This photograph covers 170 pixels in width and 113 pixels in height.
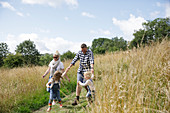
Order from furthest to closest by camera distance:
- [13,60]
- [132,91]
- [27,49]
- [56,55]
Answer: [27,49]
[13,60]
[56,55]
[132,91]

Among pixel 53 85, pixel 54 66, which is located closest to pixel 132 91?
pixel 53 85

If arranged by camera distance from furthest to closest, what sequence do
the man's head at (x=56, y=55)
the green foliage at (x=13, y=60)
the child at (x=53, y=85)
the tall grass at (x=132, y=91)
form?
1. the green foliage at (x=13, y=60)
2. the man's head at (x=56, y=55)
3. the child at (x=53, y=85)
4. the tall grass at (x=132, y=91)

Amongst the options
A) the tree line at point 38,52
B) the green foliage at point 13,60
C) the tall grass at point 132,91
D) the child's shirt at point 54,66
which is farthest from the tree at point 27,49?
the tall grass at point 132,91

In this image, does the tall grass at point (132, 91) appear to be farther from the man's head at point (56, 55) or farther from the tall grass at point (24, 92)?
the man's head at point (56, 55)

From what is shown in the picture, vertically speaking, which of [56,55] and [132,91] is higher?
[56,55]

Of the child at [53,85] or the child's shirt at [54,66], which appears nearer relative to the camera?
the child at [53,85]

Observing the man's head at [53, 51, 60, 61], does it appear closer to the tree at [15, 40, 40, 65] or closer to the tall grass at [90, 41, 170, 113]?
the tall grass at [90, 41, 170, 113]

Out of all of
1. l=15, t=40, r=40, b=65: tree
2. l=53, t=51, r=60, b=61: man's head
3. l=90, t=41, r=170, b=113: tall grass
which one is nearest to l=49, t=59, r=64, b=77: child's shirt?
l=53, t=51, r=60, b=61: man's head

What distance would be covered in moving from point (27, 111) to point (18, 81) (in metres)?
1.80

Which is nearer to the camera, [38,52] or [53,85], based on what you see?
[53,85]

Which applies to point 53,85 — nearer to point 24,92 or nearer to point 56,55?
point 56,55

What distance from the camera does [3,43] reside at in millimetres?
37031

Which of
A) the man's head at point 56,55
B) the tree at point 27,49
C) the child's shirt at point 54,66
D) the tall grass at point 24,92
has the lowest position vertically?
the tall grass at point 24,92

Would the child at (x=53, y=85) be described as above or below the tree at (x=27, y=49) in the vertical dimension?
below
